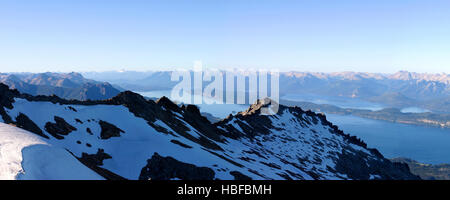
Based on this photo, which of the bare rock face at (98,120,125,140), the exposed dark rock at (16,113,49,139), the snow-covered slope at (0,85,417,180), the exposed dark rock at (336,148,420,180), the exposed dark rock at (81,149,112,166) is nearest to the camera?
the snow-covered slope at (0,85,417,180)

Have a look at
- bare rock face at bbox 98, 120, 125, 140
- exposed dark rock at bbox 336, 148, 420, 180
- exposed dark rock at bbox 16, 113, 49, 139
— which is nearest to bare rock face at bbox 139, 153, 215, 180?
bare rock face at bbox 98, 120, 125, 140

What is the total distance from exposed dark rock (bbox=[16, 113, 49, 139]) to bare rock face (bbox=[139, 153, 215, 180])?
57.7 feet

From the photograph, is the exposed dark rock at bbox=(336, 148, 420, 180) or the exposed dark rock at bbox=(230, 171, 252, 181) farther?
the exposed dark rock at bbox=(336, 148, 420, 180)

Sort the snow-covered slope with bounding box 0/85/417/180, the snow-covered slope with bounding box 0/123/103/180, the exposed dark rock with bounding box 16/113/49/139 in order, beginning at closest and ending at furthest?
A: the snow-covered slope with bounding box 0/123/103/180
the snow-covered slope with bounding box 0/85/417/180
the exposed dark rock with bounding box 16/113/49/139

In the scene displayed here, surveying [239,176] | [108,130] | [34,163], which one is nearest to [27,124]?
[108,130]

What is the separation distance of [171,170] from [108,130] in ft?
62.2

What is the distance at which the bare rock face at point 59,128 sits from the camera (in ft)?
140

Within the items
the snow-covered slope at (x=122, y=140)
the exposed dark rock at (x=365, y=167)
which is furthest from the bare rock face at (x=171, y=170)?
the exposed dark rock at (x=365, y=167)

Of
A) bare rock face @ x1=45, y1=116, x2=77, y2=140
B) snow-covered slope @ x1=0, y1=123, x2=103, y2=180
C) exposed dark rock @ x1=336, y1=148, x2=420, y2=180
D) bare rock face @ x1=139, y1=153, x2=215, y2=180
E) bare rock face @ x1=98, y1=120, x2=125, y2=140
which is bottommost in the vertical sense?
exposed dark rock @ x1=336, y1=148, x2=420, y2=180

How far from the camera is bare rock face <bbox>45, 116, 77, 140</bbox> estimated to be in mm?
42688

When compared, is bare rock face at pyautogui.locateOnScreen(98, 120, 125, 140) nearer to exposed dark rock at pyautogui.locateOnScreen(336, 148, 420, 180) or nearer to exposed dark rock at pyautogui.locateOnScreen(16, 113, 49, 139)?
exposed dark rock at pyautogui.locateOnScreen(16, 113, 49, 139)

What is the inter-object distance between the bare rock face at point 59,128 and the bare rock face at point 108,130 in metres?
5.08
